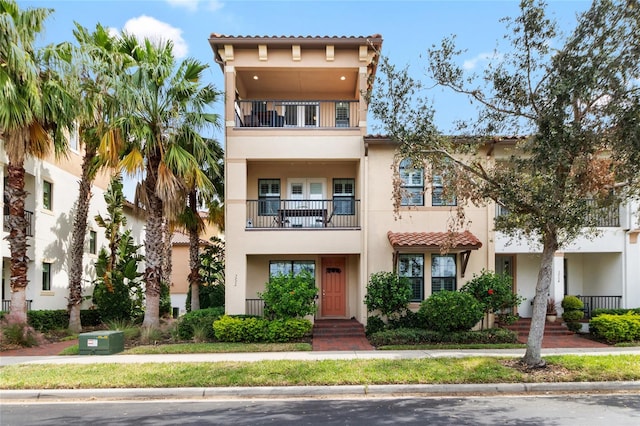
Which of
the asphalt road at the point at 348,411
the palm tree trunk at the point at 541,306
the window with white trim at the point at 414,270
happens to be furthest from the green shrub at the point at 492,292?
the asphalt road at the point at 348,411

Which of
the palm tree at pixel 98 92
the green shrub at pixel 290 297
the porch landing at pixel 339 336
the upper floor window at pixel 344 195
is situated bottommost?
the porch landing at pixel 339 336

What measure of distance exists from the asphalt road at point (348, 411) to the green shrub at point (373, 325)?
6.58m

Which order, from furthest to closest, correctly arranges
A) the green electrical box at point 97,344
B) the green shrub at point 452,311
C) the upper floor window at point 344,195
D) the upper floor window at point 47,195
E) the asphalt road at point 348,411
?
1. the upper floor window at point 47,195
2. the upper floor window at point 344,195
3. the green shrub at point 452,311
4. the green electrical box at point 97,344
5. the asphalt road at point 348,411

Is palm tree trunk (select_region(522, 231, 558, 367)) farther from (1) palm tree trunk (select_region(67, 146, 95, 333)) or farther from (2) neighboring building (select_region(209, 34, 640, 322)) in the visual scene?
(1) palm tree trunk (select_region(67, 146, 95, 333))

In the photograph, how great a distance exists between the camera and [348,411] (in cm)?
805

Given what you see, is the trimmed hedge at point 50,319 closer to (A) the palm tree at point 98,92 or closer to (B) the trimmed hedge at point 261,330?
(A) the palm tree at point 98,92

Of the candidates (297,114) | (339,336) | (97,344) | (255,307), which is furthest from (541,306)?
(297,114)

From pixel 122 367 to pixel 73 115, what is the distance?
26.9ft

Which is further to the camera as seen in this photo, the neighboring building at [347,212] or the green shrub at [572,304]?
the green shrub at [572,304]

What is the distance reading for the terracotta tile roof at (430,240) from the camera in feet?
49.1

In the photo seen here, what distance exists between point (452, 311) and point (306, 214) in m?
6.18

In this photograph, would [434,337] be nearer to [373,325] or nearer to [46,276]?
[373,325]

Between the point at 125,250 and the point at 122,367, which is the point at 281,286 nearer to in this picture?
the point at 122,367

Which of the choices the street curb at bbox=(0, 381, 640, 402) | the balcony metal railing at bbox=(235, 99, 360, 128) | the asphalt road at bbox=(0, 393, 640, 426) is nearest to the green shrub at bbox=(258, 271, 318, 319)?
the street curb at bbox=(0, 381, 640, 402)
